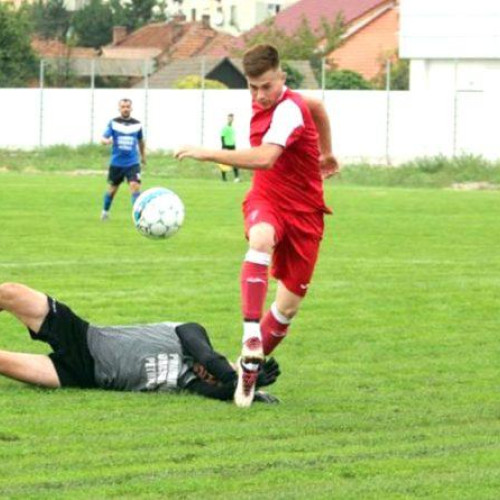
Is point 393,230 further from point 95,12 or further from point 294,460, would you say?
point 95,12

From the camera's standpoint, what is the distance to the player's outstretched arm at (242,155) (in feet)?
28.5

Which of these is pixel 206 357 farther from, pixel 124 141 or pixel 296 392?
pixel 124 141

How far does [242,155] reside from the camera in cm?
893

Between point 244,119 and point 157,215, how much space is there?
41.5 m

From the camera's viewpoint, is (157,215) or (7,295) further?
(157,215)

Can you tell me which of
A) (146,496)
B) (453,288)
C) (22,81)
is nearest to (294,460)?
(146,496)

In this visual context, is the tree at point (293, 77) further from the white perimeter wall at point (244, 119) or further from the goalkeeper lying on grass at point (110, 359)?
the goalkeeper lying on grass at point (110, 359)

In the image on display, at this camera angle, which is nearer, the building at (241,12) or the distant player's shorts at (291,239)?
the distant player's shorts at (291,239)

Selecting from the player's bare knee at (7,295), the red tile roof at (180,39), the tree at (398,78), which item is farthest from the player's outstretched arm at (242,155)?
the red tile roof at (180,39)

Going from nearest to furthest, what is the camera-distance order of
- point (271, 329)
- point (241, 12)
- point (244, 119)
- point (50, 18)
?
1. point (271, 329)
2. point (244, 119)
3. point (50, 18)
4. point (241, 12)

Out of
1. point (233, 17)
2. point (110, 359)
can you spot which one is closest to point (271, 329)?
point (110, 359)

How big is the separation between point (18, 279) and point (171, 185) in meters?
22.3

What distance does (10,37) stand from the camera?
68562 millimetres

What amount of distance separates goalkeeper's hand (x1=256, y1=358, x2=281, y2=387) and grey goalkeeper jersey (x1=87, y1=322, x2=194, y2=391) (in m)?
0.41
